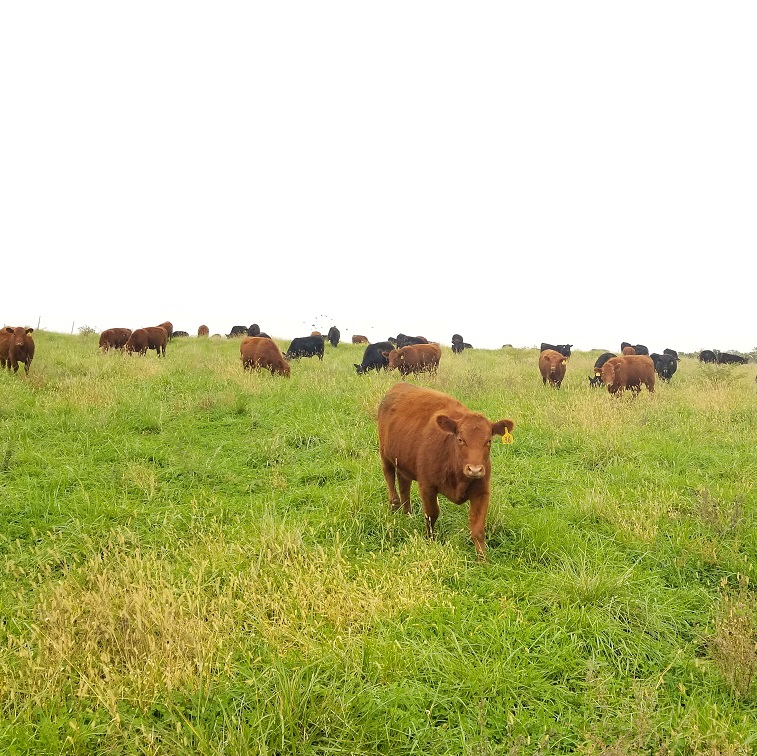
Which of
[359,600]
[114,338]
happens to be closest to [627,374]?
[359,600]

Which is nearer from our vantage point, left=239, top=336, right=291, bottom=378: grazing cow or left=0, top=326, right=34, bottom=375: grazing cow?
left=0, top=326, right=34, bottom=375: grazing cow

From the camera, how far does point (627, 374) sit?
1341 cm

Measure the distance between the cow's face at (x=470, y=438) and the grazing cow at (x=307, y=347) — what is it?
17074mm

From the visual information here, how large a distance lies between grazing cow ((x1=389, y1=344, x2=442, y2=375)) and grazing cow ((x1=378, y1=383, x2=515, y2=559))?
9.80m

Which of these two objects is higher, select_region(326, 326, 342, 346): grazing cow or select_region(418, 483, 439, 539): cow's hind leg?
select_region(326, 326, 342, 346): grazing cow

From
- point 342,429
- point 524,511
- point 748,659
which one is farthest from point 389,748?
point 342,429

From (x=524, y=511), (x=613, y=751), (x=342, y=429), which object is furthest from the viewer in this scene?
(x=342, y=429)

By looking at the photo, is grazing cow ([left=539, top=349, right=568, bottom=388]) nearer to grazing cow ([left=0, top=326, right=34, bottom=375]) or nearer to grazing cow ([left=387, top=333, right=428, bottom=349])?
grazing cow ([left=387, top=333, right=428, bottom=349])

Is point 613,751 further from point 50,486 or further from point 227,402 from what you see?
point 227,402

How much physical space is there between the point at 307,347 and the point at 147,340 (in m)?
6.43

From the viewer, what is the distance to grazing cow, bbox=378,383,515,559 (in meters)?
4.78

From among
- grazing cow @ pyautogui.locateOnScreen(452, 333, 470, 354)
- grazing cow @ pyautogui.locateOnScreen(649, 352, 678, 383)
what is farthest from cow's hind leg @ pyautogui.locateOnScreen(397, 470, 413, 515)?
grazing cow @ pyautogui.locateOnScreen(452, 333, 470, 354)

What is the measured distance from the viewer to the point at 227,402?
10.1 metres

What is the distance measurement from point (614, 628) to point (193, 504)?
14.2ft
